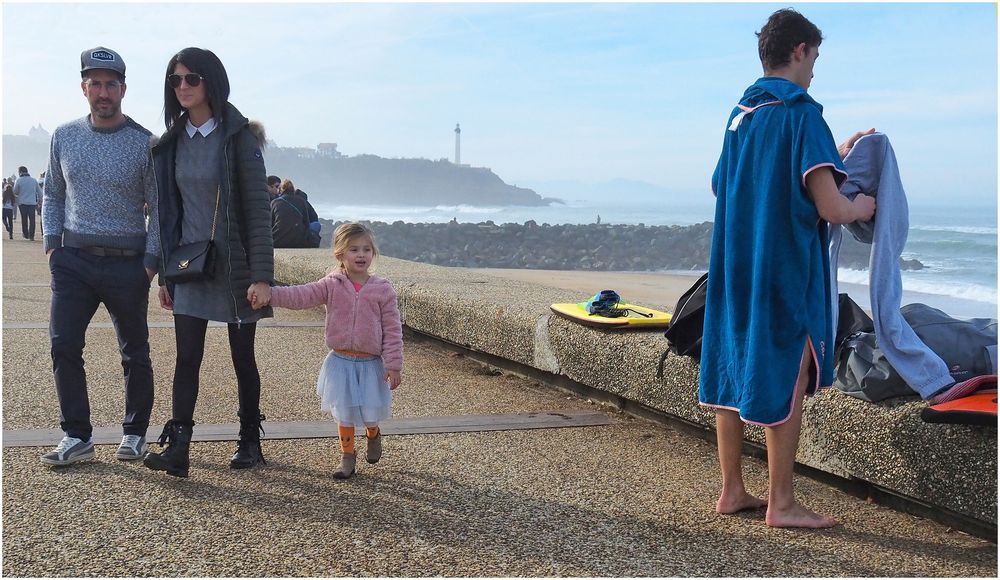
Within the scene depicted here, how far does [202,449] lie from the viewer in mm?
4805

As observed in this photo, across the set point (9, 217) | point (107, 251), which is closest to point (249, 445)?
point (107, 251)

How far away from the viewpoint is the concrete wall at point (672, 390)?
360 cm

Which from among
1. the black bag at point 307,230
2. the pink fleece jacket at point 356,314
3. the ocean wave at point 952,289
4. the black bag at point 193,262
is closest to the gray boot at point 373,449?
the pink fleece jacket at point 356,314

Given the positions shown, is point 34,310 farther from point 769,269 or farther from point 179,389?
point 769,269

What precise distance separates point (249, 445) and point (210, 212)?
3.38ft

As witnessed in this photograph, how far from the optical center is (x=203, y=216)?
4.52m

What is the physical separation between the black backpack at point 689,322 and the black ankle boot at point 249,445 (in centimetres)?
187

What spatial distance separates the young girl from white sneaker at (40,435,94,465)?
97cm

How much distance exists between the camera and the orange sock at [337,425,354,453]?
14.3 ft

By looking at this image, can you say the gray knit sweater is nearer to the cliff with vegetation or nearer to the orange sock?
the orange sock

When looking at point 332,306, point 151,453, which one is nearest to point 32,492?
point 151,453

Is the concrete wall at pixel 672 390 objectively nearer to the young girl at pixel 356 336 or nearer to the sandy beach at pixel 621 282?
the young girl at pixel 356 336

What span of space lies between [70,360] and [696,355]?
2797 millimetres

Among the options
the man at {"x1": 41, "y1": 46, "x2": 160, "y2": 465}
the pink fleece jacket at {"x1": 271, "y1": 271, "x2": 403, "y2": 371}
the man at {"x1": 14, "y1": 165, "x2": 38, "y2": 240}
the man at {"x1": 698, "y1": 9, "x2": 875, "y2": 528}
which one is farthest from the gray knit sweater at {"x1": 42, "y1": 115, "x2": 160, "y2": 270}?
the man at {"x1": 14, "y1": 165, "x2": 38, "y2": 240}
